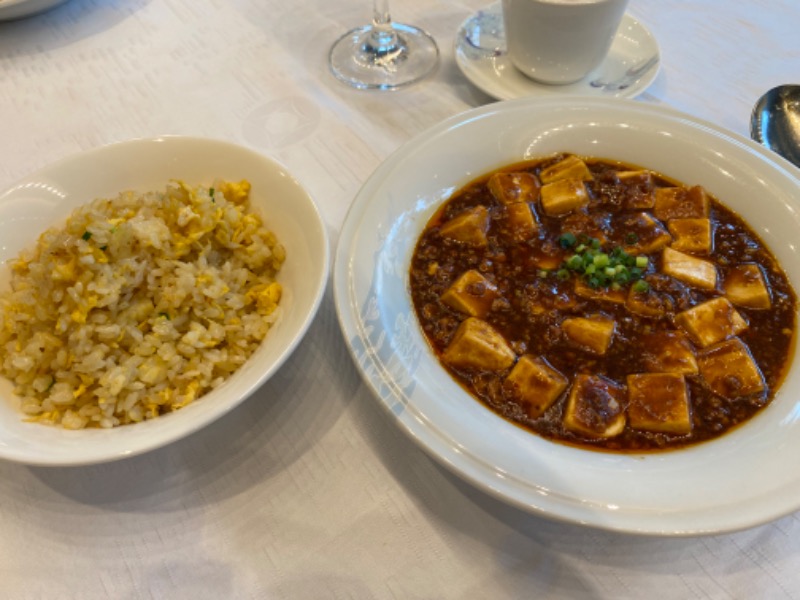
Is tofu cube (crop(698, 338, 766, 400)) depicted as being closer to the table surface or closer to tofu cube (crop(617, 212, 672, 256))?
the table surface

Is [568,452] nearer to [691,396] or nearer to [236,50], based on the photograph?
[691,396]

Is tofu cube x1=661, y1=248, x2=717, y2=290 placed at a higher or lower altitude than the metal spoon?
lower

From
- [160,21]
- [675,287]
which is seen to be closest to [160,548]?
[675,287]

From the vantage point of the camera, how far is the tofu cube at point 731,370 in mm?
1653

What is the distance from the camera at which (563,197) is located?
83.5 inches

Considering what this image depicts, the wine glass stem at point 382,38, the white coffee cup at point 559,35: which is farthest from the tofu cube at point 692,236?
the wine glass stem at point 382,38

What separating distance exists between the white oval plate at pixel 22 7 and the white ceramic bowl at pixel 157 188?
5.55ft

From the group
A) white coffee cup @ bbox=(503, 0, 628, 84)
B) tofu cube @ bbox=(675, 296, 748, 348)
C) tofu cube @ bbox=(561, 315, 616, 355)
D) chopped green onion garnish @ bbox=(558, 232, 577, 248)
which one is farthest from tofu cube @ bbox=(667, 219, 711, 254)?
white coffee cup @ bbox=(503, 0, 628, 84)

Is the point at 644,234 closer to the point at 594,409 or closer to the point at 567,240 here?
the point at 567,240

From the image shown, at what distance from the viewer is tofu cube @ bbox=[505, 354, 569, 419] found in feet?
5.35

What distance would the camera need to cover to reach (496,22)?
298 cm

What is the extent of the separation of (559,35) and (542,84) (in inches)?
12.0

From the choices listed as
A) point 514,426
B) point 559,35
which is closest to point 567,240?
point 514,426

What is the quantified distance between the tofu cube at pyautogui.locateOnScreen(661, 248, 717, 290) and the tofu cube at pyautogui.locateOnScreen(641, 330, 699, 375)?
8.7 inches
